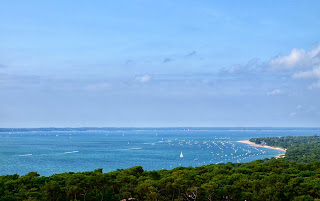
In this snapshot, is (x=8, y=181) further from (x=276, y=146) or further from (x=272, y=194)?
(x=276, y=146)

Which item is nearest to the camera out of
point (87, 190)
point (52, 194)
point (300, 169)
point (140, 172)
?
point (52, 194)

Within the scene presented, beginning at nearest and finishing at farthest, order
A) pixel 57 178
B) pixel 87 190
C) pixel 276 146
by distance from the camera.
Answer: pixel 87 190 → pixel 57 178 → pixel 276 146

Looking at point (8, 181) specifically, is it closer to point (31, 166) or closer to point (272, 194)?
point (272, 194)

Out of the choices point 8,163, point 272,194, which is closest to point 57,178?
point 272,194

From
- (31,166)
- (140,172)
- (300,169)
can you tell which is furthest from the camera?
(31,166)

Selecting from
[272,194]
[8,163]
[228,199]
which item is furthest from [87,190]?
[8,163]

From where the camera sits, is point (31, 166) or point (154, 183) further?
point (31, 166)

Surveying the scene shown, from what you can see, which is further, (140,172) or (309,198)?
(140,172)

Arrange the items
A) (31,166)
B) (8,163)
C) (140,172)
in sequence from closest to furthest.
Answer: (140,172)
(31,166)
(8,163)

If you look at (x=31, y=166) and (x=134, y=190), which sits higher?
(x=134, y=190)
